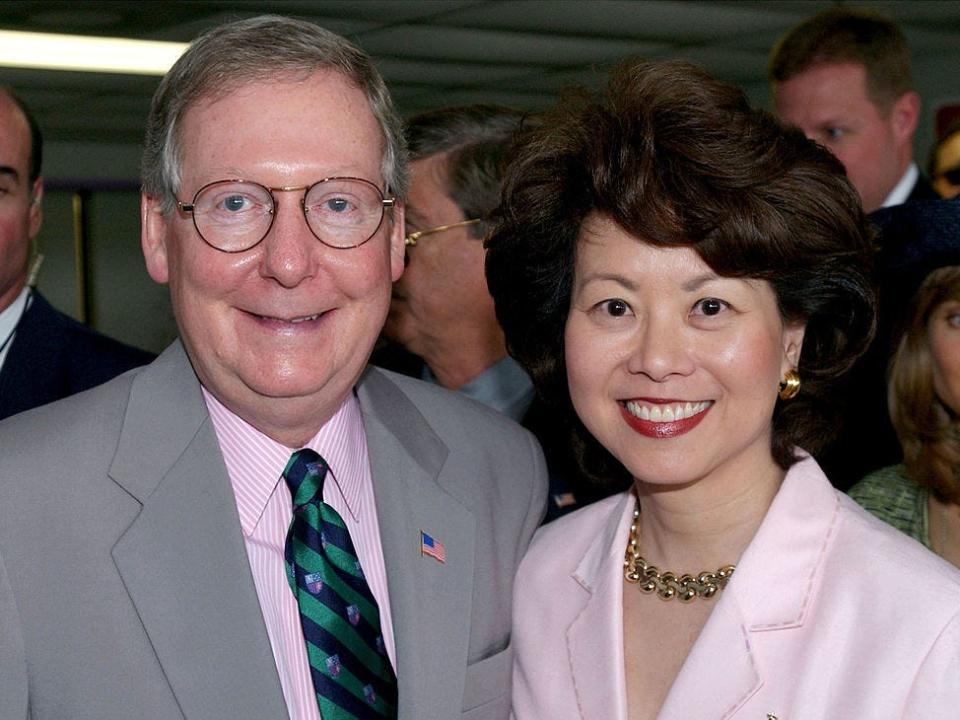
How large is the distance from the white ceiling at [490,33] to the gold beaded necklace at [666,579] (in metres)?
4.46

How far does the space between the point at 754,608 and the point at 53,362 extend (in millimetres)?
1765

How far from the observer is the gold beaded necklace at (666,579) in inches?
79.5

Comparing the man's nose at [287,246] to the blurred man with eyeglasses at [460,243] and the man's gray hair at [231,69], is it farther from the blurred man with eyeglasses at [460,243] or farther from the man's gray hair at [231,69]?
the blurred man with eyeglasses at [460,243]

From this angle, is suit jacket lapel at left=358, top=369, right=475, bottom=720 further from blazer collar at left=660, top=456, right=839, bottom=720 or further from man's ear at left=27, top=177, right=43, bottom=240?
man's ear at left=27, top=177, right=43, bottom=240

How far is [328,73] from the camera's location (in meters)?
1.89

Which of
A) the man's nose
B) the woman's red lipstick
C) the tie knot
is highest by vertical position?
the man's nose

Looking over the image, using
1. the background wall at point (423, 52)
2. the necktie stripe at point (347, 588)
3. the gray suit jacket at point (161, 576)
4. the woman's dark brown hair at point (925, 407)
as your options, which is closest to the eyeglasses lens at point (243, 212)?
the gray suit jacket at point (161, 576)

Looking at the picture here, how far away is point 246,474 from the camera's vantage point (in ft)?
6.26

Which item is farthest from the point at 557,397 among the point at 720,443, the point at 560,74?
the point at 560,74

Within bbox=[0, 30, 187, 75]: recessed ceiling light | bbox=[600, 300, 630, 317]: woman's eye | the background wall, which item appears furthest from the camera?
bbox=[0, 30, 187, 75]: recessed ceiling light

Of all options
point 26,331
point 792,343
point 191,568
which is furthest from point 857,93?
point 191,568

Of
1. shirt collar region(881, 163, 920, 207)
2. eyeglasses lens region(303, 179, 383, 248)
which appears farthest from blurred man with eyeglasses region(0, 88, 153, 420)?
shirt collar region(881, 163, 920, 207)

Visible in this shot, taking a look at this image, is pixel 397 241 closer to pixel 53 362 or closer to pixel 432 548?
pixel 432 548

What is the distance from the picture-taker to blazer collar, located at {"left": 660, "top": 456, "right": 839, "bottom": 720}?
1864 millimetres
